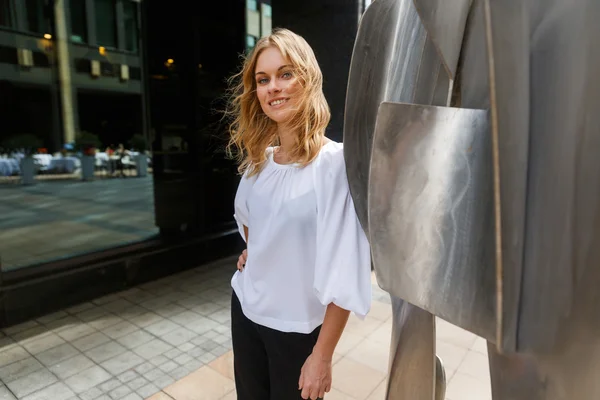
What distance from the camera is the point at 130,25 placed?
5.25 m

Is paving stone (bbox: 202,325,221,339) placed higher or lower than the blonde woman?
lower

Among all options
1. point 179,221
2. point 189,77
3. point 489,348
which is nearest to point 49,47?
point 189,77

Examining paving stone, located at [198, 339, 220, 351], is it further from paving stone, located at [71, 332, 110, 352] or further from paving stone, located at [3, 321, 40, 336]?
paving stone, located at [3, 321, 40, 336]

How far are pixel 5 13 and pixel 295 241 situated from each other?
4.50 metres

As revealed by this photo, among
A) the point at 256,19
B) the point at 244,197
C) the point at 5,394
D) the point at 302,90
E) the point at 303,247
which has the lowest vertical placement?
the point at 5,394

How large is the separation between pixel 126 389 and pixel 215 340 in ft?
2.80

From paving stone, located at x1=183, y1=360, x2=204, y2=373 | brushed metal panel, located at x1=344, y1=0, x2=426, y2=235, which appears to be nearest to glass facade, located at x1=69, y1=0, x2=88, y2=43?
paving stone, located at x1=183, y1=360, x2=204, y2=373

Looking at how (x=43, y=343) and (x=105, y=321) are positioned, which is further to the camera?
(x=105, y=321)

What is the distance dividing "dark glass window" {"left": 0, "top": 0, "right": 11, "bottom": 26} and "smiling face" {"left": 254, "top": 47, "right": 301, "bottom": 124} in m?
4.14

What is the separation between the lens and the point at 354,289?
1170 mm

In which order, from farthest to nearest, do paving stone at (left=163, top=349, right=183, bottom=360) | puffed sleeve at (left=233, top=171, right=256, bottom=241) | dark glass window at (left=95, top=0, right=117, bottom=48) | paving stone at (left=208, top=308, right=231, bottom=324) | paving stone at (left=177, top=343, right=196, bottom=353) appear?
dark glass window at (left=95, top=0, right=117, bottom=48) → paving stone at (left=208, top=308, right=231, bottom=324) → paving stone at (left=177, top=343, right=196, bottom=353) → paving stone at (left=163, top=349, right=183, bottom=360) → puffed sleeve at (left=233, top=171, right=256, bottom=241)

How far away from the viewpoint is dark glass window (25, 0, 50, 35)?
4.27 metres

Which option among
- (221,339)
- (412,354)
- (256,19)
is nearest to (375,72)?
(412,354)

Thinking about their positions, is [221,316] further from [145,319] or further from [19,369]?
[19,369]
